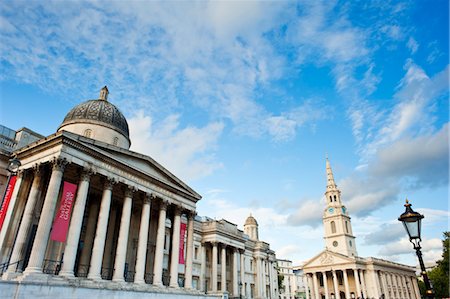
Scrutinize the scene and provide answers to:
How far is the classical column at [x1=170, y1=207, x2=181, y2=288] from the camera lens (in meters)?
26.7

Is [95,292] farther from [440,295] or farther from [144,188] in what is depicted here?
[440,295]

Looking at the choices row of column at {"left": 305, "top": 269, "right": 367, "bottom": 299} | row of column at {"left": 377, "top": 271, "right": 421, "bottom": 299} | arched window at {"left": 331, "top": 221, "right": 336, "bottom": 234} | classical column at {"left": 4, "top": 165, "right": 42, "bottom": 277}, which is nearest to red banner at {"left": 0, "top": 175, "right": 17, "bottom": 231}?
classical column at {"left": 4, "top": 165, "right": 42, "bottom": 277}

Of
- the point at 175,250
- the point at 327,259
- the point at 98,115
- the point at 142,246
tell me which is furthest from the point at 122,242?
the point at 327,259

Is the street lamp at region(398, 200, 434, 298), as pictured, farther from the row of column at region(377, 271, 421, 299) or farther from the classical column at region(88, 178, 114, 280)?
the row of column at region(377, 271, 421, 299)

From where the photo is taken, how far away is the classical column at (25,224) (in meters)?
18.2

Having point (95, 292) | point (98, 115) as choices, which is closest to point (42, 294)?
point (95, 292)

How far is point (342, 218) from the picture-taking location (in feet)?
251

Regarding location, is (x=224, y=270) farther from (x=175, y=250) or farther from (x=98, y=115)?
(x=98, y=115)

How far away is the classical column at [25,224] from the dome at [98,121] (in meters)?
7.49

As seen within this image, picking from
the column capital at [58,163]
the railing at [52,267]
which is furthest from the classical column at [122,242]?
the column capital at [58,163]

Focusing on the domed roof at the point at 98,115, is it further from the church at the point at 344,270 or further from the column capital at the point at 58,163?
the church at the point at 344,270

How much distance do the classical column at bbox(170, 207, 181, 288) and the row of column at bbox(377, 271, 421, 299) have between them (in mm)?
60147

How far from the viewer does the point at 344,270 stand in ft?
219

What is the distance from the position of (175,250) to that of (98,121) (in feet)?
44.5
